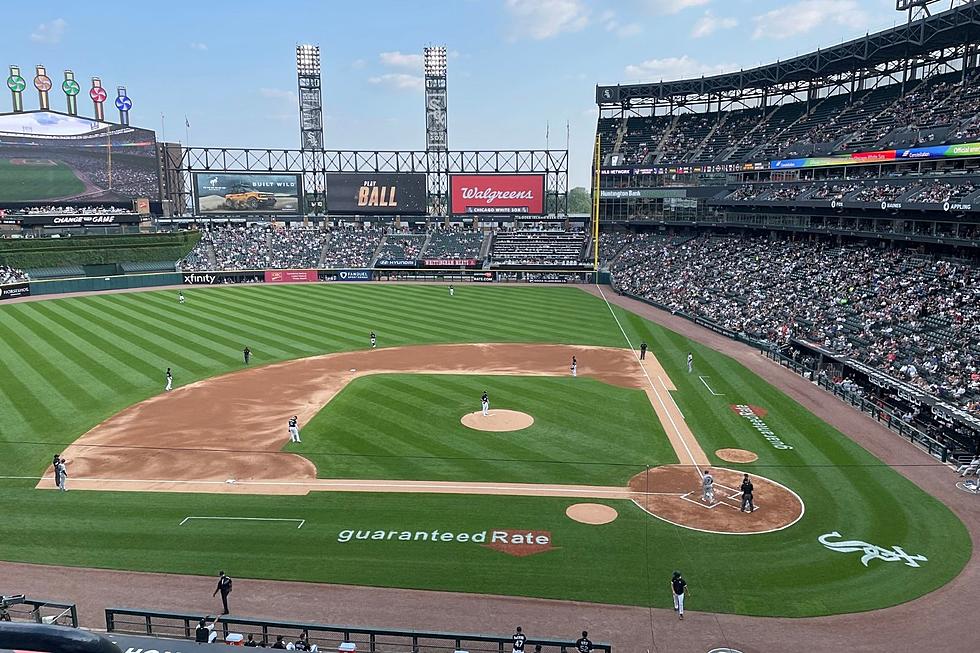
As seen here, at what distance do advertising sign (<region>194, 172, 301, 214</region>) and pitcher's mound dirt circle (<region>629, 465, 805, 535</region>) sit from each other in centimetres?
8008

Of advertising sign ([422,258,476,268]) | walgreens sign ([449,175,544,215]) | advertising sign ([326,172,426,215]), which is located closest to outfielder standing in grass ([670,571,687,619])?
advertising sign ([422,258,476,268])

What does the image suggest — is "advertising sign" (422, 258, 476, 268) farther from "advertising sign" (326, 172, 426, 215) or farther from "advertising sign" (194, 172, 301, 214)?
"advertising sign" (194, 172, 301, 214)

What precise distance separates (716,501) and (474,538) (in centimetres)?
820

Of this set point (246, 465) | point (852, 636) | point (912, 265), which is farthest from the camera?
point (912, 265)

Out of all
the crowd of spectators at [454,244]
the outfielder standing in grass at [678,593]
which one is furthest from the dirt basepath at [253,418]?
the crowd of spectators at [454,244]

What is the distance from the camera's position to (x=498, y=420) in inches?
1145

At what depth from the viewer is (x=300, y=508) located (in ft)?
69.4

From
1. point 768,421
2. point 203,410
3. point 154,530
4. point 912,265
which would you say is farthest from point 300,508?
point 912,265

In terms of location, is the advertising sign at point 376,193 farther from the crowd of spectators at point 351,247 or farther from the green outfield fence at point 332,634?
the green outfield fence at point 332,634

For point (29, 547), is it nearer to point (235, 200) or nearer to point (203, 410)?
point (203, 410)

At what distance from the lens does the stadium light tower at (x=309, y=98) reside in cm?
9331

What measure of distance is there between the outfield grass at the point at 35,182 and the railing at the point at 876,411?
261ft

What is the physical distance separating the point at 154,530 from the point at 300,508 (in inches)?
166

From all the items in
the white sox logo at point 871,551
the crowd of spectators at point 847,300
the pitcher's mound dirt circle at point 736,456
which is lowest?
the white sox logo at point 871,551
